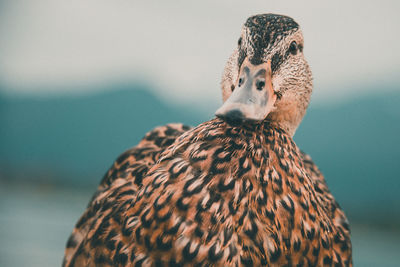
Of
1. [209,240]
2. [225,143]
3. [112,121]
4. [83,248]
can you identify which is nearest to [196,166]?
[225,143]

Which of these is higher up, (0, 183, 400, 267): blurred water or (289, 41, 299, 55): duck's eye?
(289, 41, 299, 55): duck's eye

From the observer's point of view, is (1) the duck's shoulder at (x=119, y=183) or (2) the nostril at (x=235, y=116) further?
(1) the duck's shoulder at (x=119, y=183)

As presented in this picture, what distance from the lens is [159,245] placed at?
1.54 m

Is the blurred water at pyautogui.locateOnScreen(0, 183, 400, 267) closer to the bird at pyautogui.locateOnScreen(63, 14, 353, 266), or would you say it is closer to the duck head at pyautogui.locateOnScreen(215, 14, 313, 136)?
the bird at pyautogui.locateOnScreen(63, 14, 353, 266)

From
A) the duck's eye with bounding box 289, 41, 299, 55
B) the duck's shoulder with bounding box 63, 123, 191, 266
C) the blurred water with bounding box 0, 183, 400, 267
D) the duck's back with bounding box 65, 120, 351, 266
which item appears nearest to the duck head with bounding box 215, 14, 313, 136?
the duck's eye with bounding box 289, 41, 299, 55

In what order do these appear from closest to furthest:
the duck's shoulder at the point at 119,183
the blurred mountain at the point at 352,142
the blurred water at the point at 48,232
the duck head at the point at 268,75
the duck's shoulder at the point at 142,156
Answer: the duck head at the point at 268,75, the duck's shoulder at the point at 119,183, the duck's shoulder at the point at 142,156, the blurred water at the point at 48,232, the blurred mountain at the point at 352,142

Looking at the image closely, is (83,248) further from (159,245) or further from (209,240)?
(209,240)

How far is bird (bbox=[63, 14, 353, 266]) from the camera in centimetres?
152

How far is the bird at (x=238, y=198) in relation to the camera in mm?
1522

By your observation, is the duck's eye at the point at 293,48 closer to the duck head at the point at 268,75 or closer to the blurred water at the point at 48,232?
the duck head at the point at 268,75

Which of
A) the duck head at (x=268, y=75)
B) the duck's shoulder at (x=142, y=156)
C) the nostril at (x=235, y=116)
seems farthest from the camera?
the duck's shoulder at (x=142, y=156)

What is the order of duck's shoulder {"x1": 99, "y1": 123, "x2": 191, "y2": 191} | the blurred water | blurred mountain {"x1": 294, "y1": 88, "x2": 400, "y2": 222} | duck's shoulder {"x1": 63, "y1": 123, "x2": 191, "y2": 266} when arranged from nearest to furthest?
duck's shoulder {"x1": 63, "y1": 123, "x2": 191, "y2": 266} < duck's shoulder {"x1": 99, "y1": 123, "x2": 191, "y2": 191} < the blurred water < blurred mountain {"x1": 294, "y1": 88, "x2": 400, "y2": 222}

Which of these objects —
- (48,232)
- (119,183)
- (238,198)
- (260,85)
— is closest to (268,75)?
(260,85)

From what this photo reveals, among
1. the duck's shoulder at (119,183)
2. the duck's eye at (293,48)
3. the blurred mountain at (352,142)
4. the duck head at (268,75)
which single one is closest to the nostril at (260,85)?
the duck head at (268,75)
